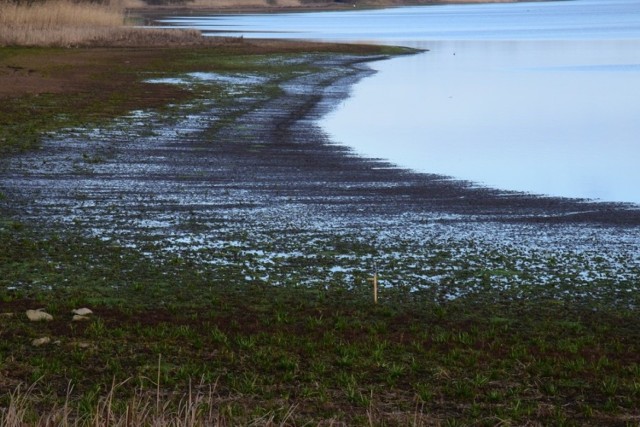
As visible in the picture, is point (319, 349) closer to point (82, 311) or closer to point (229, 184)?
point (82, 311)

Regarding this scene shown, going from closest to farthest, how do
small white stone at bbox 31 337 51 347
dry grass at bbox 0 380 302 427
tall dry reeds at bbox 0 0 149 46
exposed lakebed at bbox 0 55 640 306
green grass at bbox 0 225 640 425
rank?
dry grass at bbox 0 380 302 427 → green grass at bbox 0 225 640 425 → small white stone at bbox 31 337 51 347 → exposed lakebed at bbox 0 55 640 306 → tall dry reeds at bbox 0 0 149 46

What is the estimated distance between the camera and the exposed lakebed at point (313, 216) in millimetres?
12375

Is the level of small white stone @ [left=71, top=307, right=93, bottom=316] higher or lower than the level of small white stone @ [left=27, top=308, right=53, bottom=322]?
higher

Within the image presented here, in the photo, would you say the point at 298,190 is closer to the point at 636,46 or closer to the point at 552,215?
the point at 552,215

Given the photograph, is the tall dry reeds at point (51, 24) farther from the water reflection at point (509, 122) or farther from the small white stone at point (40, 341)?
the small white stone at point (40, 341)

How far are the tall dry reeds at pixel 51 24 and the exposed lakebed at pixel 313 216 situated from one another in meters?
26.5

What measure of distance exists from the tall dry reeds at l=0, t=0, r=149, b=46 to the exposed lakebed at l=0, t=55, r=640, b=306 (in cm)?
2651

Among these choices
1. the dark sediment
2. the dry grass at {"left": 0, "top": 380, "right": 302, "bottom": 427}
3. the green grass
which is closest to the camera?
the dry grass at {"left": 0, "top": 380, "right": 302, "bottom": 427}

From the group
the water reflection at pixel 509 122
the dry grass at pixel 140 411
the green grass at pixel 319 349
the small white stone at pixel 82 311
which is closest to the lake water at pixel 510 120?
the water reflection at pixel 509 122

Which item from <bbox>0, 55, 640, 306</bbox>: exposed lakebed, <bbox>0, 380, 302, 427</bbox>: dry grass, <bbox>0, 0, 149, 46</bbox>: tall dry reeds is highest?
<bbox>0, 0, 149, 46</bbox>: tall dry reeds

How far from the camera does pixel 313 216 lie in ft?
51.7

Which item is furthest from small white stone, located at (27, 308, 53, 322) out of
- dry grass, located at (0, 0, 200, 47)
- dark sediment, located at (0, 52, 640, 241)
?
dry grass, located at (0, 0, 200, 47)

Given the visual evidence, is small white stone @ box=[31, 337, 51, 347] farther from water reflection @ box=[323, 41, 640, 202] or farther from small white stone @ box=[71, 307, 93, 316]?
water reflection @ box=[323, 41, 640, 202]

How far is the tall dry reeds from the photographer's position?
50094 millimetres
